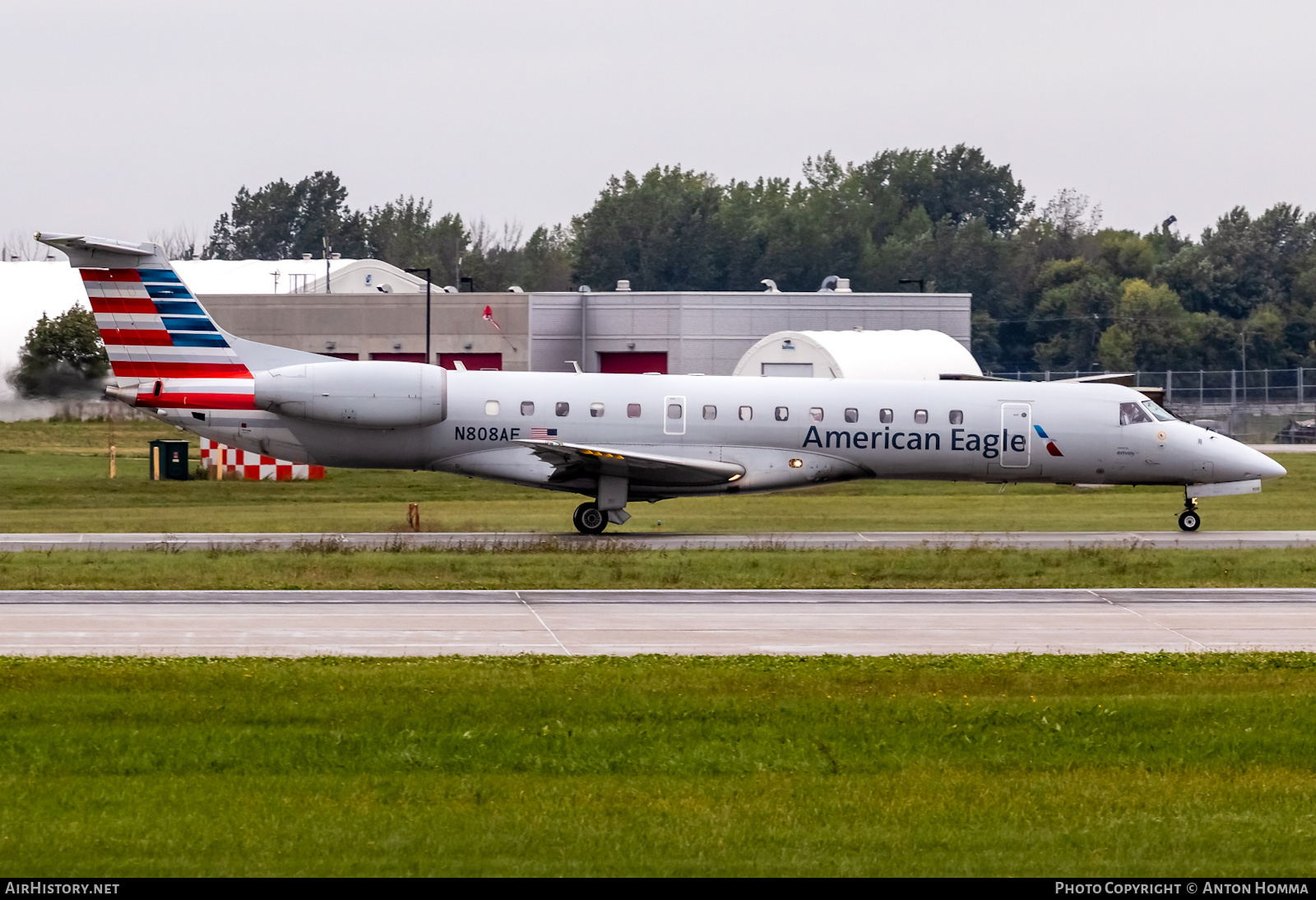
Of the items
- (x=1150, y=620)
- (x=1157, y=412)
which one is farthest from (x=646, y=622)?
(x=1157, y=412)

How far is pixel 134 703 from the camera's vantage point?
44.3 feet

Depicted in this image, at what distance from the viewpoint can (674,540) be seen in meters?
30.6

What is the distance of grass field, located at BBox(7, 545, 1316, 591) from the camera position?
22.9 metres

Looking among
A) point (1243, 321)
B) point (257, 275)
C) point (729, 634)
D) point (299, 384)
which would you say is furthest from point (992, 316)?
point (729, 634)

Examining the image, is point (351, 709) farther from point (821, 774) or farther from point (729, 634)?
point (729, 634)

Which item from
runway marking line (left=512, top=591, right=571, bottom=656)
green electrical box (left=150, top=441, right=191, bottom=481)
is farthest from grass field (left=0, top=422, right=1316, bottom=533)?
runway marking line (left=512, top=591, right=571, bottom=656)

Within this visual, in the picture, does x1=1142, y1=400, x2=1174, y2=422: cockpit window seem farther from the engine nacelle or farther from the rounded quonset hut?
the rounded quonset hut

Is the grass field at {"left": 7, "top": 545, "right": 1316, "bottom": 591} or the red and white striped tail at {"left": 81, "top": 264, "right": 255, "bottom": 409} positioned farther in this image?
the red and white striped tail at {"left": 81, "top": 264, "right": 255, "bottom": 409}

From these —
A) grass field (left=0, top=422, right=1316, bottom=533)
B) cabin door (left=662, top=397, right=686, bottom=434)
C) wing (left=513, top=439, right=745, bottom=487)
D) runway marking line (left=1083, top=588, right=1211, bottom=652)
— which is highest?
cabin door (left=662, top=397, right=686, bottom=434)

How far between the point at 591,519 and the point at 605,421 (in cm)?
193

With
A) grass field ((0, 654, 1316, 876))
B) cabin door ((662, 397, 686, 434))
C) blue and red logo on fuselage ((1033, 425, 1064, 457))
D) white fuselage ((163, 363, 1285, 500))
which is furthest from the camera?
blue and red logo on fuselage ((1033, 425, 1064, 457))

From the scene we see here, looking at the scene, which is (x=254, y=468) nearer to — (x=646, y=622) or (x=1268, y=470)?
(x=1268, y=470)

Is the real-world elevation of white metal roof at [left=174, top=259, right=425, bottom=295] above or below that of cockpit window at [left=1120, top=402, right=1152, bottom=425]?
above

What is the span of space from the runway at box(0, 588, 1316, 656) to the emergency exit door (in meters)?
8.78
